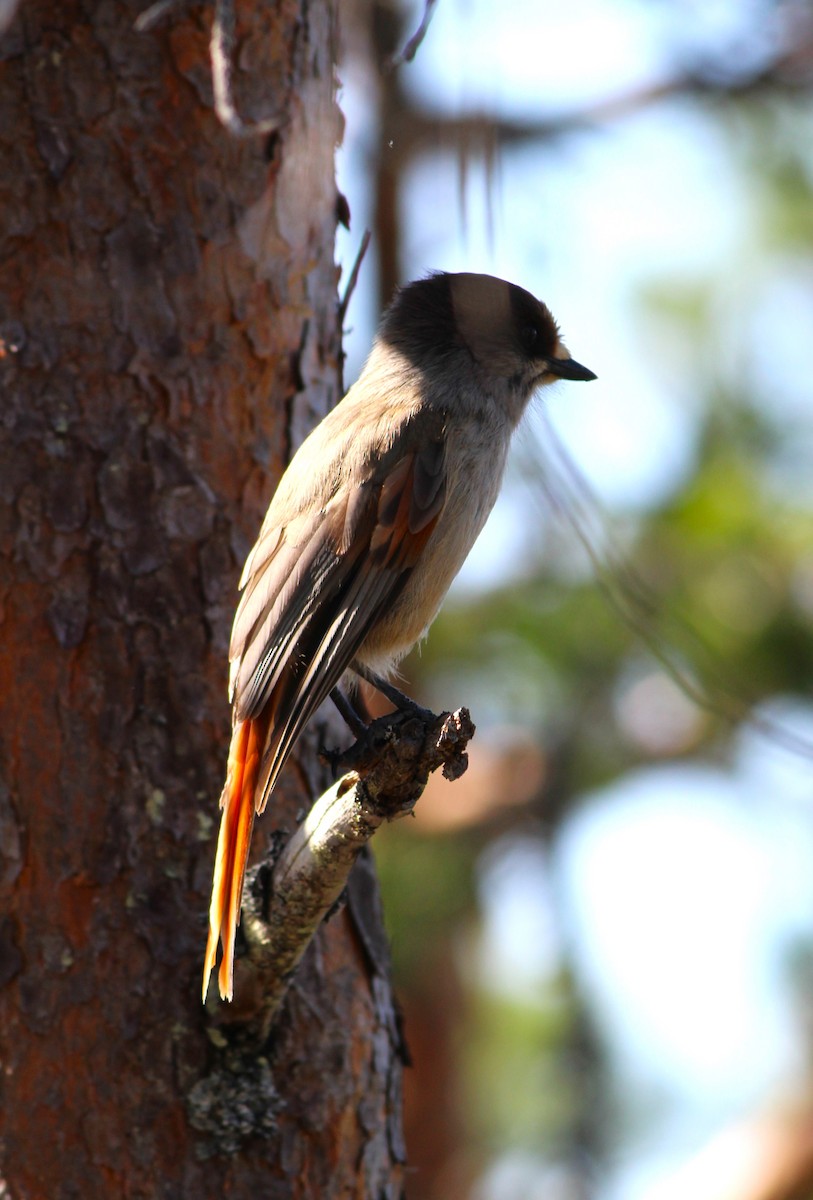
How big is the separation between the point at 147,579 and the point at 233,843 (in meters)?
0.70

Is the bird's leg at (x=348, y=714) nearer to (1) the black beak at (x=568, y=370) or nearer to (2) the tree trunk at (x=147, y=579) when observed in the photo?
(2) the tree trunk at (x=147, y=579)

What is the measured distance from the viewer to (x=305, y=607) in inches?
128

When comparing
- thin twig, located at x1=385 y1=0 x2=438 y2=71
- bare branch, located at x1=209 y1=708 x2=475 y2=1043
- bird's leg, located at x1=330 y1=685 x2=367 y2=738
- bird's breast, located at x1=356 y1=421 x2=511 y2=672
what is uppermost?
thin twig, located at x1=385 y1=0 x2=438 y2=71

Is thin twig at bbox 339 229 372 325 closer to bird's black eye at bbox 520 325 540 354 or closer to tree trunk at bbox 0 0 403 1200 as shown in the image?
tree trunk at bbox 0 0 403 1200

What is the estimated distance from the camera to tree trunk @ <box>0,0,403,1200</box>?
118 inches

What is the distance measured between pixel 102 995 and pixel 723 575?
12.3ft

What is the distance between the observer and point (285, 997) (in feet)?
10.4

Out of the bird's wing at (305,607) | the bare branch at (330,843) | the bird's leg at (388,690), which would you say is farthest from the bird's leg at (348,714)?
the bare branch at (330,843)

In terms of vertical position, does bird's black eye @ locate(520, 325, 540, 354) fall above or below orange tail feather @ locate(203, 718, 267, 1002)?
above

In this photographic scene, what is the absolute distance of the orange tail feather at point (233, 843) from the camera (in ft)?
9.26

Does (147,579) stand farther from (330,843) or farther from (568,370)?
(568,370)

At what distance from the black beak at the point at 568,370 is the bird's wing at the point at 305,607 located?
2.46ft

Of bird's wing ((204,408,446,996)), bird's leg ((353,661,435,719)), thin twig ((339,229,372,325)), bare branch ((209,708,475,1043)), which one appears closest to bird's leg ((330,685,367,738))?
bird's leg ((353,661,435,719))

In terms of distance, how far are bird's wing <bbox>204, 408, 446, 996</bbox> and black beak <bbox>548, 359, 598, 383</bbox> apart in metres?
0.75
